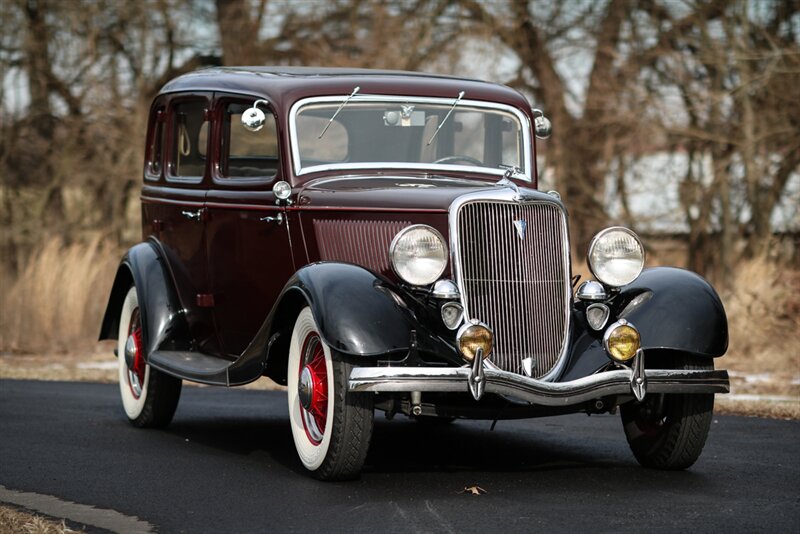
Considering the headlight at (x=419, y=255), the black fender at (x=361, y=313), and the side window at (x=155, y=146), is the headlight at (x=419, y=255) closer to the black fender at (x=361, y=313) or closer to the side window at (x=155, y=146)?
the black fender at (x=361, y=313)

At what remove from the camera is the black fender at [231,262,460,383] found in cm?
566

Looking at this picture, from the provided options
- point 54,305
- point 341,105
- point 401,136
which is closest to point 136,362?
point 341,105

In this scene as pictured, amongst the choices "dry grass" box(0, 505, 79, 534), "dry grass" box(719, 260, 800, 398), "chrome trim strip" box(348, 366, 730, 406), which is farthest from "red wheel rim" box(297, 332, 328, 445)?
"dry grass" box(719, 260, 800, 398)

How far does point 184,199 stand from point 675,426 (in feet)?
11.1

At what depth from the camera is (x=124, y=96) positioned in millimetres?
19812

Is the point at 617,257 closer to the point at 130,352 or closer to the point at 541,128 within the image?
the point at 541,128

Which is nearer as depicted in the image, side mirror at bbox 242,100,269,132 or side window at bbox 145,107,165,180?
side mirror at bbox 242,100,269,132

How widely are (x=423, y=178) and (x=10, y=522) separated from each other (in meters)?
2.95

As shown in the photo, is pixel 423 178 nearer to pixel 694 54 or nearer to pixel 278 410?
pixel 278 410

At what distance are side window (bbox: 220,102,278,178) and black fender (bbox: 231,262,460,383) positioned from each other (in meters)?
1.53

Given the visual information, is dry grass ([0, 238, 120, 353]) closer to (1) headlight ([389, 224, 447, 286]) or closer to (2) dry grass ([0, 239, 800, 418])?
(2) dry grass ([0, 239, 800, 418])

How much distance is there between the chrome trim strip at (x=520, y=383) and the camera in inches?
218

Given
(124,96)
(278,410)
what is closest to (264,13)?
(124,96)

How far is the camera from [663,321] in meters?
6.13
